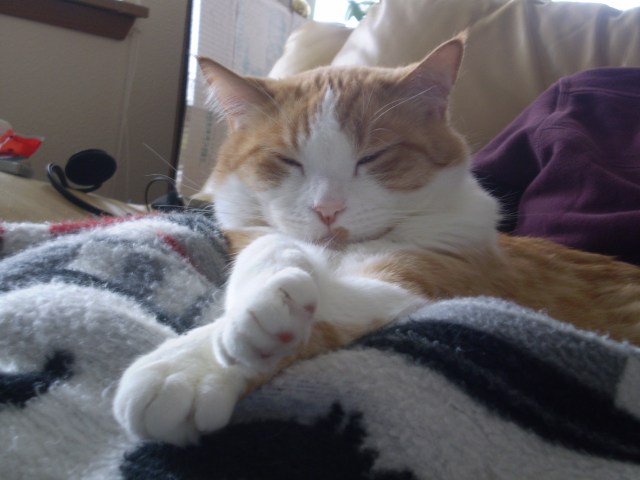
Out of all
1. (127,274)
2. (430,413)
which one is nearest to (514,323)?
(430,413)

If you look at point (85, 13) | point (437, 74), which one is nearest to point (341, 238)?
point (437, 74)

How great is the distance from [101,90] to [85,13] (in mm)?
335

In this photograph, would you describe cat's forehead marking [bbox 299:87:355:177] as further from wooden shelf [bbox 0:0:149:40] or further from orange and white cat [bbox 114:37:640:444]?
wooden shelf [bbox 0:0:149:40]

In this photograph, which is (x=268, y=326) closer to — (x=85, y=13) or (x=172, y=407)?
(x=172, y=407)

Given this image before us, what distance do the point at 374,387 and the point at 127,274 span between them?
46 cm

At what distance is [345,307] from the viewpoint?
2.02 ft

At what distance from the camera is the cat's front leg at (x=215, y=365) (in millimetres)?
435

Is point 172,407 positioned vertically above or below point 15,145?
above

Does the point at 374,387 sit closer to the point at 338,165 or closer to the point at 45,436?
the point at 45,436

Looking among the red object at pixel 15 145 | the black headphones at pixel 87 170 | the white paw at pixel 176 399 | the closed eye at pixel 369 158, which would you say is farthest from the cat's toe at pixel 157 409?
the red object at pixel 15 145

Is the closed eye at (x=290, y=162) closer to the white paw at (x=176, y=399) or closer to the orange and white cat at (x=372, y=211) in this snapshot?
the orange and white cat at (x=372, y=211)

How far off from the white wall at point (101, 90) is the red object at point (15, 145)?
724mm

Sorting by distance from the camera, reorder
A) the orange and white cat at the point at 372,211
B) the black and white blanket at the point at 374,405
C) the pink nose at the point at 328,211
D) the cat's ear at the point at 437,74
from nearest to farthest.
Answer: the black and white blanket at the point at 374,405 < the orange and white cat at the point at 372,211 < the pink nose at the point at 328,211 < the cat's ear at the point at 437,74

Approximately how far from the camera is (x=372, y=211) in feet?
2.87
